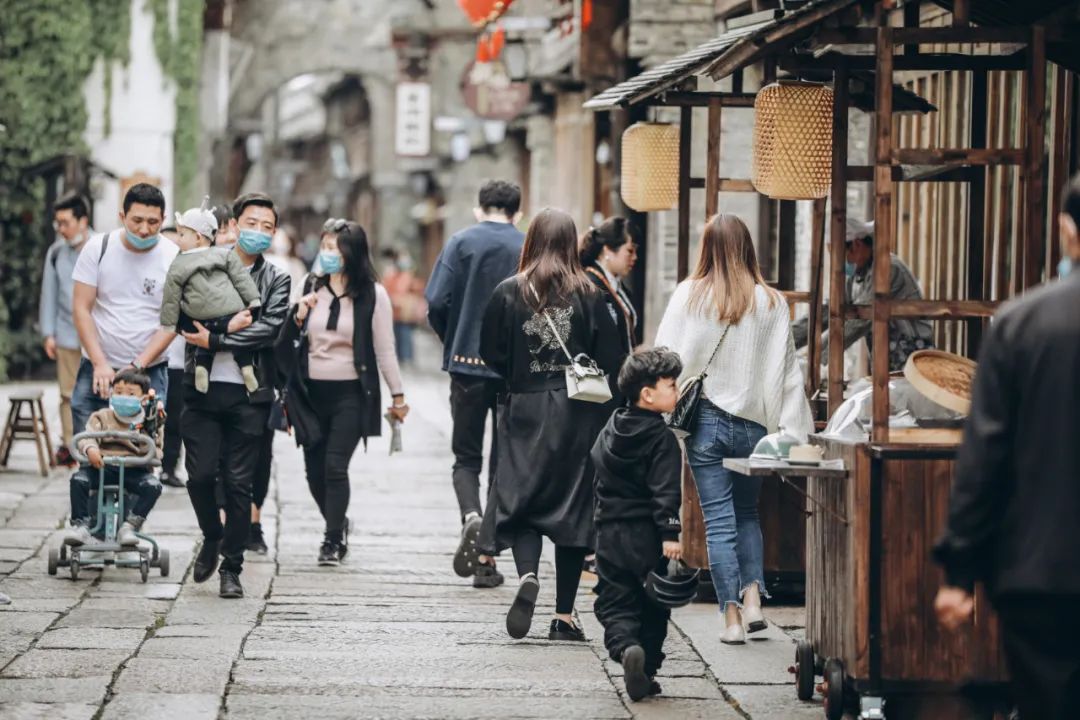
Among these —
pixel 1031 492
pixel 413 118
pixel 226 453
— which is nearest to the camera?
pixel 1031 492

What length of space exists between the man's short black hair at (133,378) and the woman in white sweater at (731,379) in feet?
9.35

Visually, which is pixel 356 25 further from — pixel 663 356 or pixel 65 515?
pixel 663 356

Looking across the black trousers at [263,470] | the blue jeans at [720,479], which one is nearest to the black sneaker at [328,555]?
the black trousers at [263,470]

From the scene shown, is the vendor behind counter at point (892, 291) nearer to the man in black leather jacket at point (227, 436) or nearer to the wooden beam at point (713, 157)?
the wooden beam at point (713, 157)

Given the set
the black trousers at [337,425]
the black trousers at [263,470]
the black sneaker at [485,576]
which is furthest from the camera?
the black trousers at [337,425]

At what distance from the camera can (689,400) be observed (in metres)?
8.26

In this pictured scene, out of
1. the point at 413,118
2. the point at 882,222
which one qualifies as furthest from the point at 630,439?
the point at 413,118

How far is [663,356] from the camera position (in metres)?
7.32

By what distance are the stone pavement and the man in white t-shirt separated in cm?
103

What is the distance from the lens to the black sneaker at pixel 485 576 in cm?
984

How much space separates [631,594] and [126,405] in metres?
3.33

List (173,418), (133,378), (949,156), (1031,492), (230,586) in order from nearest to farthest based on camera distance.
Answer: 1. (1031,492)
2. (949,156)
3. (230,586)
4. (133,378)
5. (173,418)

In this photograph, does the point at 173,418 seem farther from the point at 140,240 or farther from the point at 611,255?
the point at 611,255

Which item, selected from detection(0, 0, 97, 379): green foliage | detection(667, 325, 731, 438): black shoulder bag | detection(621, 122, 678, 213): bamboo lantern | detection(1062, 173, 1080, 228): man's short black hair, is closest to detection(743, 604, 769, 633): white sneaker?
detection(667, 325, 731, 438): black shoulder bag
